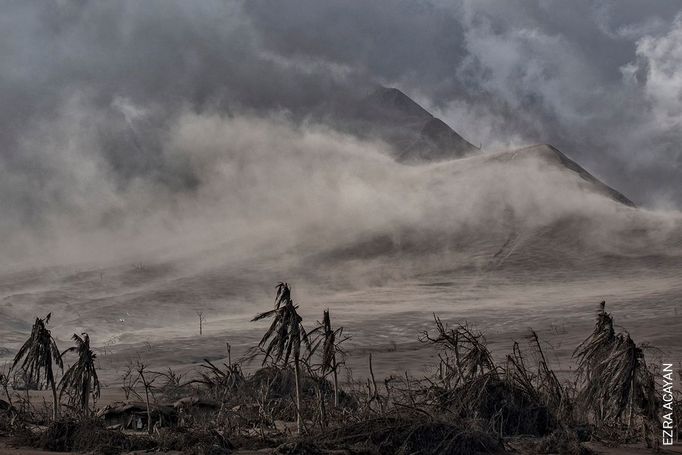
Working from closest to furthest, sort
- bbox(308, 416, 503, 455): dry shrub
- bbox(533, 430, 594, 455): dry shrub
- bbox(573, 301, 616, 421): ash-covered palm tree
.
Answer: bbox(308, 416, 503, 455): dry shrub < bbox(533, 430, 594, 455): dry shrub < bbox(573, 301, 616, 421): ash-covered palm tree

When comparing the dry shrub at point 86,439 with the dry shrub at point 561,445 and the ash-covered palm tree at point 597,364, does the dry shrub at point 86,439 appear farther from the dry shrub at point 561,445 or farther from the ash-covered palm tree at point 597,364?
the ash-covered palm tree at point 597,364

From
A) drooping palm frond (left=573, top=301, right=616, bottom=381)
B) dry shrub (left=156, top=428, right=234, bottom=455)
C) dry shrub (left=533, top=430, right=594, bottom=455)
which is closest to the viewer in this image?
dry shrub (left=156, top=428, right=234, bottom=455)

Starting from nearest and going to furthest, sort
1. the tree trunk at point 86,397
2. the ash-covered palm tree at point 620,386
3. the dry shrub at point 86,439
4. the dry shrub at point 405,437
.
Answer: the dry shrub at point 405,437 → the dry shrub at point 86,439 → the ash-covered palm tree at point 620,386 → the tree trunk at point 86,397

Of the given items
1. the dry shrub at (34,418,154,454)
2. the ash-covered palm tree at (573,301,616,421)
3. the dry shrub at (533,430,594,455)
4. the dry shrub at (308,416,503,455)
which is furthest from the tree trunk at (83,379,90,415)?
the ash-covered palm tree at (573,301,616,421)

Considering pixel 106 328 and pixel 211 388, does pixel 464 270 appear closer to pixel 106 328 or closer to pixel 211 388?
pixel 106 328

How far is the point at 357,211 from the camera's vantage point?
173 m

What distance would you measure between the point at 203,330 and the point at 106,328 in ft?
46.6

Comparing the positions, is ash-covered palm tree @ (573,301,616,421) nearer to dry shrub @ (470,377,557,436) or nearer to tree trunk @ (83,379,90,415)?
dry shrub @ (470,377,557,436)

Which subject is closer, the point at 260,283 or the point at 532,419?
the point at 532,419

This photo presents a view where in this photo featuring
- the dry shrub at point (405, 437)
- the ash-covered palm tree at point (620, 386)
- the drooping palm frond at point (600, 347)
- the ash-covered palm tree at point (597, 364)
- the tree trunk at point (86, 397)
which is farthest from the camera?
the drooping palm frond at point (600, 347)

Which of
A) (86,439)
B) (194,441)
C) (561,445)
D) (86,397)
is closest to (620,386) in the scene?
(561,445)

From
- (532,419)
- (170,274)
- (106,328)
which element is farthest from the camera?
(170,274)

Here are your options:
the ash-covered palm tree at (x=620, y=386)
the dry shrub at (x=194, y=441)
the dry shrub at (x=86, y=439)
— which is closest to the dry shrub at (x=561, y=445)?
the ash-covered palm tree at (x=620, y=386)

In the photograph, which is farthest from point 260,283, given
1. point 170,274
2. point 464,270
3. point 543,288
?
point 543,288
